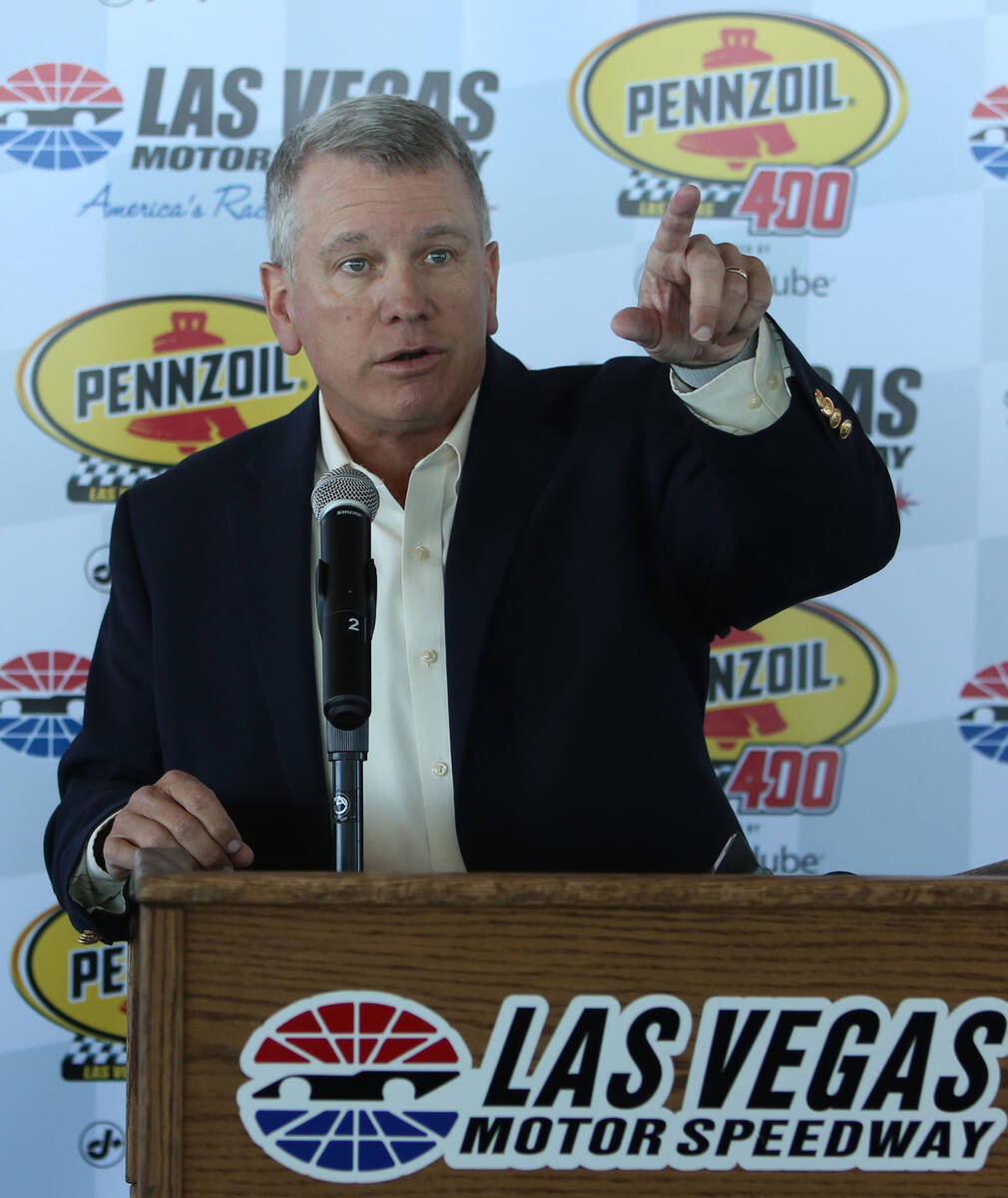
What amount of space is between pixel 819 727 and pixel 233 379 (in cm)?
125

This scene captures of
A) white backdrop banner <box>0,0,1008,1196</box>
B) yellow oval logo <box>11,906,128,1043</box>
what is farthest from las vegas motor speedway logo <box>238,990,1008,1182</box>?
yellow oval logo <box>11,906,128,1043</box>

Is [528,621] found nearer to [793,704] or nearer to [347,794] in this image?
[347,794]

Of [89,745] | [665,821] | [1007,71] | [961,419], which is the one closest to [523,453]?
[665,821]

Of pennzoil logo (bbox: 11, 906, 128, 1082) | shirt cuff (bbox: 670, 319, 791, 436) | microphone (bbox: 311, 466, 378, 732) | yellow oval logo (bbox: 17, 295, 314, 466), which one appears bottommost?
pennzoil logo (bbox: 11, 906, 128, 1082)

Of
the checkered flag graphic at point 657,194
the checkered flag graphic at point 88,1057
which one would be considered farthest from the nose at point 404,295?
the checkered flag graphic at point 88,1057

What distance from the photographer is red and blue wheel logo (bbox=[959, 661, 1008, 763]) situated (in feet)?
8.13

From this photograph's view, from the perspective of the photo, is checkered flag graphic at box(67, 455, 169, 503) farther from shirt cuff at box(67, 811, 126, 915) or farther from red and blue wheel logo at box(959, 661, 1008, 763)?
red and blue wheel logo at box(959, 661, 1008, 763)

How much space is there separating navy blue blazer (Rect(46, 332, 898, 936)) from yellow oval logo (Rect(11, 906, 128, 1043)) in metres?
0.88

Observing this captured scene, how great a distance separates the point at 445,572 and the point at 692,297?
1.63 feet

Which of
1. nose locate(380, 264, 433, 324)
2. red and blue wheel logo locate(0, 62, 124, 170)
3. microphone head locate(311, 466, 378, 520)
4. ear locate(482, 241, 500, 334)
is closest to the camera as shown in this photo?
microphone head locate(311, 466, 378, 520)

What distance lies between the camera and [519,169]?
8.13 feet

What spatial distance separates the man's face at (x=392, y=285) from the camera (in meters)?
1.66

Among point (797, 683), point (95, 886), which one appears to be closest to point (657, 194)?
point (797, 683)

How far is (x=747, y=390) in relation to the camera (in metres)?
1.37
